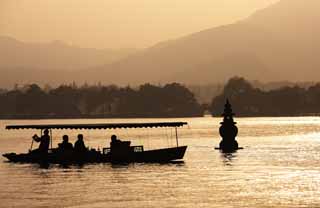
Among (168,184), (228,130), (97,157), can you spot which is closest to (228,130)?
(228,130)

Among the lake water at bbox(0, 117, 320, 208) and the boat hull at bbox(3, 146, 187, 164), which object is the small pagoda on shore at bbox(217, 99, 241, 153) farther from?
the boat hull at bbox(3, 146, 187, 164)

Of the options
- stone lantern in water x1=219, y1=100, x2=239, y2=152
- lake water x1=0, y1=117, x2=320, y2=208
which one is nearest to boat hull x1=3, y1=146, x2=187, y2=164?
lake water x1=0, y1=117, x2=320, y2=208

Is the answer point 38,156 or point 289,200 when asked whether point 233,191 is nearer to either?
point 289,200

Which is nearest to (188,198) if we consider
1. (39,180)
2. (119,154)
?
(39,180)

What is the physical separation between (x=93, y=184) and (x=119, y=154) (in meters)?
13.9

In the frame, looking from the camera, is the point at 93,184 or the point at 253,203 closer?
the point at 253,203

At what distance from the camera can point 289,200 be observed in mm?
52094

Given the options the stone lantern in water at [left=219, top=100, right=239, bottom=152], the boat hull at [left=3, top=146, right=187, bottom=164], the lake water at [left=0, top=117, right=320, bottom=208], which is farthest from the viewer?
the stone lantern in water at [left=219, top=100, right=239, bottom=152]

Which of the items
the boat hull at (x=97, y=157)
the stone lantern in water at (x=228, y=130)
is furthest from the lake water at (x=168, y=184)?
the stone lantern in water at (x=228, y=130)

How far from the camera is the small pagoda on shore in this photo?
93312 mm

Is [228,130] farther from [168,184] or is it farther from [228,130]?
[168,184]

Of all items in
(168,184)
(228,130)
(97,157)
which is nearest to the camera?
(168,184)

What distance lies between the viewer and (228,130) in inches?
3703

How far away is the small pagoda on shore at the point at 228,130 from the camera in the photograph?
306ft
